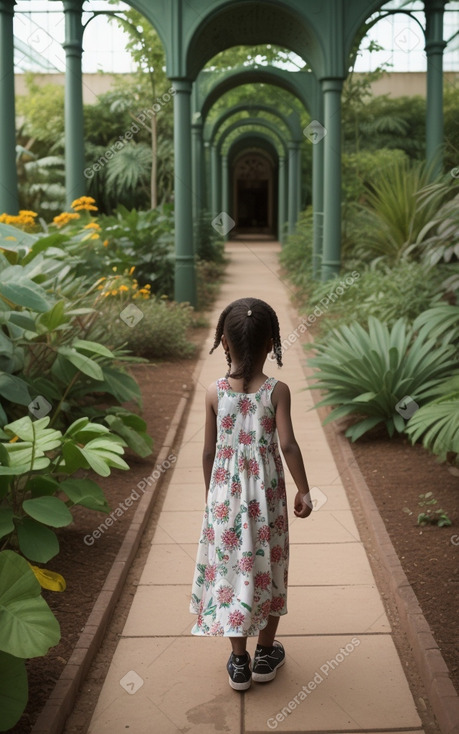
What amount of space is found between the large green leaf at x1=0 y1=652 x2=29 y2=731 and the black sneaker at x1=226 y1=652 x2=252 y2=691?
33.8 inches

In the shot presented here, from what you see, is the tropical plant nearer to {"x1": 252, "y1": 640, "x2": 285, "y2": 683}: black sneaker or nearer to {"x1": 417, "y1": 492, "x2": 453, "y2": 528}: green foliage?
{"x1": 417, "y1": 492, "x2": 453, "y2": 528}: green foliage

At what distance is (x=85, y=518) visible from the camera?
16.1 ft

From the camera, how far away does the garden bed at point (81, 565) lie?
316 cm

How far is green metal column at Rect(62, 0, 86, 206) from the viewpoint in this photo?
38.5 ft

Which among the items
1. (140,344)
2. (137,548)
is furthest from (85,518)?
(140,344)

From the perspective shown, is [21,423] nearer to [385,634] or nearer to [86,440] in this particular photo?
[86,440]

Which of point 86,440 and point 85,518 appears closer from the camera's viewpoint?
point 86,440

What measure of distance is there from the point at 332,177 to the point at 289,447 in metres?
9.29

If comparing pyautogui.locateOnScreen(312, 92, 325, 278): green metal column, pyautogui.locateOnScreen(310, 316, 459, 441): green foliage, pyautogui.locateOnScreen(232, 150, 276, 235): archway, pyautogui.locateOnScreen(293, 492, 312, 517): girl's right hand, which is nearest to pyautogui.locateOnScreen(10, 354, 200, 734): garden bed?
pyautogui.locateOnScreen(293, 492, 312, 517): girl's right hand

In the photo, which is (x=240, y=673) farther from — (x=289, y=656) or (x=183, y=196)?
(x=183, y=196)

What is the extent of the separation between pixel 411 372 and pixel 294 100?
18.1 meters

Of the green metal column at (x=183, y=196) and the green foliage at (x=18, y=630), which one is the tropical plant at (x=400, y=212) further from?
the green foliage at (x=18, y=630)

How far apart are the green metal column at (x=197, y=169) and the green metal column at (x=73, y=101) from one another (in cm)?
670

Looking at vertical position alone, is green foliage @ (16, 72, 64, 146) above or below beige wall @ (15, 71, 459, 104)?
below
